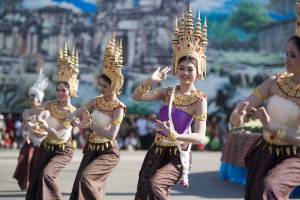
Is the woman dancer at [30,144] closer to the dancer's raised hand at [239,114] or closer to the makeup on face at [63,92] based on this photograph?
the makeup on face at [63,92]

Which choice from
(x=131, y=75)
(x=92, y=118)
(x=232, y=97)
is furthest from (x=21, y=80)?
(x=92, y=118)

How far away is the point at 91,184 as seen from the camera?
665 centimetres

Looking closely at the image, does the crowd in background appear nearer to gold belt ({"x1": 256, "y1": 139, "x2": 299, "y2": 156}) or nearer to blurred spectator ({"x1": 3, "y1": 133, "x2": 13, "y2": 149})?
blurred spectator ({"x1": 3, "y1": 133, "x2": 13, "y2": 149})

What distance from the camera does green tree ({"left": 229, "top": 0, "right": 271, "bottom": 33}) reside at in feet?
80.6

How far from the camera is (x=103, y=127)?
6.95m

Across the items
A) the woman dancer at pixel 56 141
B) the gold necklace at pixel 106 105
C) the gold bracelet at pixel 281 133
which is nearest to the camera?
the gold bracelet at pixel 281 133

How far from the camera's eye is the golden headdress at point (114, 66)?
7070 mm

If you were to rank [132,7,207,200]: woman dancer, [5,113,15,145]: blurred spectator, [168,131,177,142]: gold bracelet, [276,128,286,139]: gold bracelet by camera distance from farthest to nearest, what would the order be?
[5,113,15,145]: blurred spectator, [132,7,207,200]: woman dancer, [168,131,177,142]: gold bracelet, [276,128,286,139]: gold bracelet

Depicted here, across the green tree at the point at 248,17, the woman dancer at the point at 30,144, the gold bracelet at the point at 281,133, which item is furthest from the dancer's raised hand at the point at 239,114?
the green tree at the point at 248,17

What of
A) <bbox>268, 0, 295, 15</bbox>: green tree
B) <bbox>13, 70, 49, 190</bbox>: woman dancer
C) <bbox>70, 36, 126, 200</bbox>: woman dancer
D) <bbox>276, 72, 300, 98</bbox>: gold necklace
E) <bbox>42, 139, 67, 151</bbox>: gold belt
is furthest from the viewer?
<bbox>268, 0, 295, 15</bbox>: green tree

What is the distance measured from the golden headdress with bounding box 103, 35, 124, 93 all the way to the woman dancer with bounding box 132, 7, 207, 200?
49.2 inches

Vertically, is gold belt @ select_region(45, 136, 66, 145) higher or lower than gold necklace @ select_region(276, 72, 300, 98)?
lower

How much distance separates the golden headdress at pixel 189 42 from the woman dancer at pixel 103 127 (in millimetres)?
1226

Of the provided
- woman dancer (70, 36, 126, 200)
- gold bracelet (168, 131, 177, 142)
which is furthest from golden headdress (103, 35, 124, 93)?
gold bracelet (168, 131, 177, 142)
